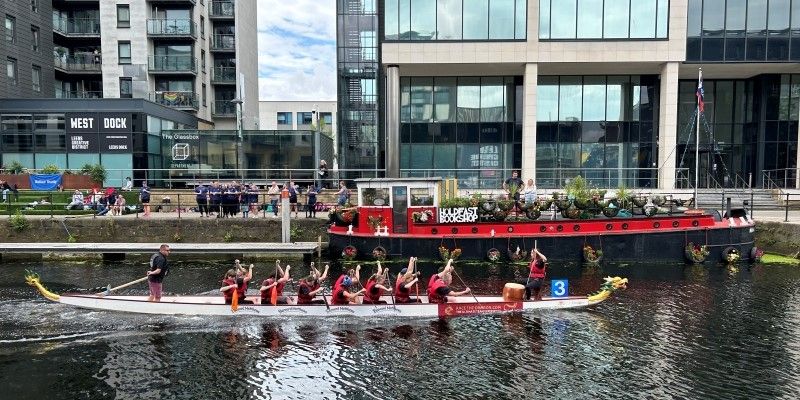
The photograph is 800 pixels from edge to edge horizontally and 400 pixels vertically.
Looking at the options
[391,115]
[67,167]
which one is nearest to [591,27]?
[391,115]

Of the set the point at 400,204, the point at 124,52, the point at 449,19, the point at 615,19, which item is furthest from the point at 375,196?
the point at 124,52

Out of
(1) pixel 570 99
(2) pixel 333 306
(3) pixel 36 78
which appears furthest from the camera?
(3) pixel 36 78

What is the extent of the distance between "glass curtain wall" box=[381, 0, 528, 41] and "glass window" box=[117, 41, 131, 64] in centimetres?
2850

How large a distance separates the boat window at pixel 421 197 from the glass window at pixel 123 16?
39.7 meters

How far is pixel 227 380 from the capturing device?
11.3 metres

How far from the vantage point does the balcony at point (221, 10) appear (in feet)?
185

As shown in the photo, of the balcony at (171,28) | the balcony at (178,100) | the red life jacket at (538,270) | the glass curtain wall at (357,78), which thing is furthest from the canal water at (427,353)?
the glass curtain wall at (357,78)

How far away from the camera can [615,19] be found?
33844 millimetres

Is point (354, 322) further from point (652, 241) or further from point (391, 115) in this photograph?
point (391, 115)

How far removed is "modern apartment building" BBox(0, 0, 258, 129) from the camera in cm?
4728

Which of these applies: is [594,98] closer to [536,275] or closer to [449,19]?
[449,19]

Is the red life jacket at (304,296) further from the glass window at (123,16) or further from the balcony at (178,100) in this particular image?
the glass window at (123,16)

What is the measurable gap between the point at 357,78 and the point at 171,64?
67.3 ft

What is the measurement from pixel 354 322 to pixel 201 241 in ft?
45.2
